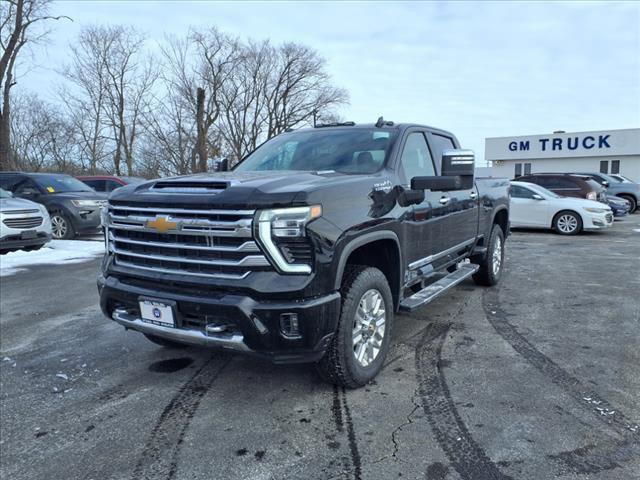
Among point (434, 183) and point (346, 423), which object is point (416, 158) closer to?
point (434, 183)

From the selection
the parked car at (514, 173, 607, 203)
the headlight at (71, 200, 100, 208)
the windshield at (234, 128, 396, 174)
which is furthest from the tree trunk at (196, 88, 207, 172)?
the windshield at (234, 128, 396, 174)

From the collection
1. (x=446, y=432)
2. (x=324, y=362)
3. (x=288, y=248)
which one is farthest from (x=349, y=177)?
(x=446, y=432)

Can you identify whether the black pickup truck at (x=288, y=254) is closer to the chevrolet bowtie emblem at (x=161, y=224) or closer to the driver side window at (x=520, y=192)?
the chevrolet bowtie emblem at (x=161, y=224)

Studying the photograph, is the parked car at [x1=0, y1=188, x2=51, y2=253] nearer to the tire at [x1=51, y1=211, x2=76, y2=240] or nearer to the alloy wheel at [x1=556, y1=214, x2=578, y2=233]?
the tire at [x1=51, y1=211, x2=76, y2=240]

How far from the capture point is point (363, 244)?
327 cm

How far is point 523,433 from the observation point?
9.37 ft

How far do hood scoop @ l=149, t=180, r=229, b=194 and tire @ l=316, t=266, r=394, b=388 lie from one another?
→ 3.46 feet

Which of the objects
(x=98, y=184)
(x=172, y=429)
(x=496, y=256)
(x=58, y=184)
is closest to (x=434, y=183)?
(x=172, y=429)

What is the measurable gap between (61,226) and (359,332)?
10.6 metres

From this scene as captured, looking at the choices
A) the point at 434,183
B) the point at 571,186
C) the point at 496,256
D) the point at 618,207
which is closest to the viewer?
the point at 434,183

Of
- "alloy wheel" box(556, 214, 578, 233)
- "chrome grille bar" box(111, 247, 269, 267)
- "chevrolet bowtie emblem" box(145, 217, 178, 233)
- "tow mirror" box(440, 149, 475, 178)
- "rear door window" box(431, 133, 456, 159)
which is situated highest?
"rear door window" box(431, 133, 456, 159)

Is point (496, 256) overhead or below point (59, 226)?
below

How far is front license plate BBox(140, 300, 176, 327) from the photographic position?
3043 mm

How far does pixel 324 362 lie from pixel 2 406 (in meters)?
2.28
